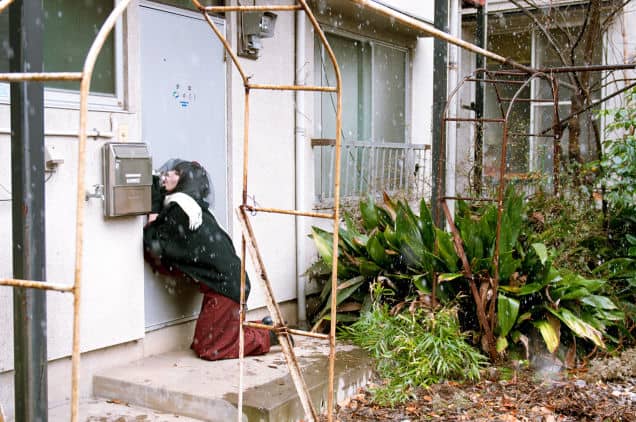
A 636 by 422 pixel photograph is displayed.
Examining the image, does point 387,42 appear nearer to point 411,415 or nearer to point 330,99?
point 330,99

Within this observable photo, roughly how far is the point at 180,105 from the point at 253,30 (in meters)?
1.00

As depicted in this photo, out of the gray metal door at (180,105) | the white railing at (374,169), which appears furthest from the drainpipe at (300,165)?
the gray metal door at (180,105)

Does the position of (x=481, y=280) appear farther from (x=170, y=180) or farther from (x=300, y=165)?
(x=170, y=180)

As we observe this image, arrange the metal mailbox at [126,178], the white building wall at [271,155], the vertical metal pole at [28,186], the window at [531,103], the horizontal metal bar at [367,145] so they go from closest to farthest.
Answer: the vertical metal pole at [28,186], the metal mailbox at [126,178], the white building wall at [271,155], the horizontal metal bar at [367,145], the window at [531,103]

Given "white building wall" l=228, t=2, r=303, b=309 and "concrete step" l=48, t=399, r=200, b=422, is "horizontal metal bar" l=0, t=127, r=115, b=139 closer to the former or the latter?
"white building wall" l=228, t=2, r=303, b=309

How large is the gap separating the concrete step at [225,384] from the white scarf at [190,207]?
40.9 inches

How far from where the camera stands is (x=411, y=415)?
5379mm

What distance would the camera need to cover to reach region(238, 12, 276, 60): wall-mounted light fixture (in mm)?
6566

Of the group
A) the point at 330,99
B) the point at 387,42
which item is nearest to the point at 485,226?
the point at 330,99

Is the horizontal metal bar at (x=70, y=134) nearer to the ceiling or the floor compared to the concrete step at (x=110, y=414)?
nearer to the ceiling

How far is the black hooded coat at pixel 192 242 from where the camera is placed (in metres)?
5.75

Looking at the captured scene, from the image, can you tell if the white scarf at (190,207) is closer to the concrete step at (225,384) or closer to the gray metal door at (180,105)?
the gray metal door at (180,105)

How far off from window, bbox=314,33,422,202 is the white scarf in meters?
2.47

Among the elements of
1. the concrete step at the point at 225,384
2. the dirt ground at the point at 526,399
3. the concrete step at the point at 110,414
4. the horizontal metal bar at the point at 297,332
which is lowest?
the dirt ground at the point at 526,399
